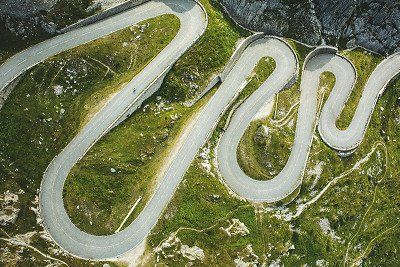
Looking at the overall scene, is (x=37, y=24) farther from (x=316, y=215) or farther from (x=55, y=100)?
(x=316, y=215)

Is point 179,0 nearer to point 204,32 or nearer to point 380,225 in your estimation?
point 204,32

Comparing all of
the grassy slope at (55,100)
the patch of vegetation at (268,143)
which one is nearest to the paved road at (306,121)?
the patch of vegetation at (268,143)

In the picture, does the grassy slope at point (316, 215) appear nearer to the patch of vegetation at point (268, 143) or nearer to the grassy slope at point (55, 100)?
the patch of vegetation at point (268, 143)

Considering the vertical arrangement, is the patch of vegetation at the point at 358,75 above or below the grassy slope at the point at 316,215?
above

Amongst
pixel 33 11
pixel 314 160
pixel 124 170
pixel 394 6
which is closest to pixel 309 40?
pixel 394 6

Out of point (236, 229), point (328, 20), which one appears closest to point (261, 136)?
point (236, 229)

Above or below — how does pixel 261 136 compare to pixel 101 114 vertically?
above
